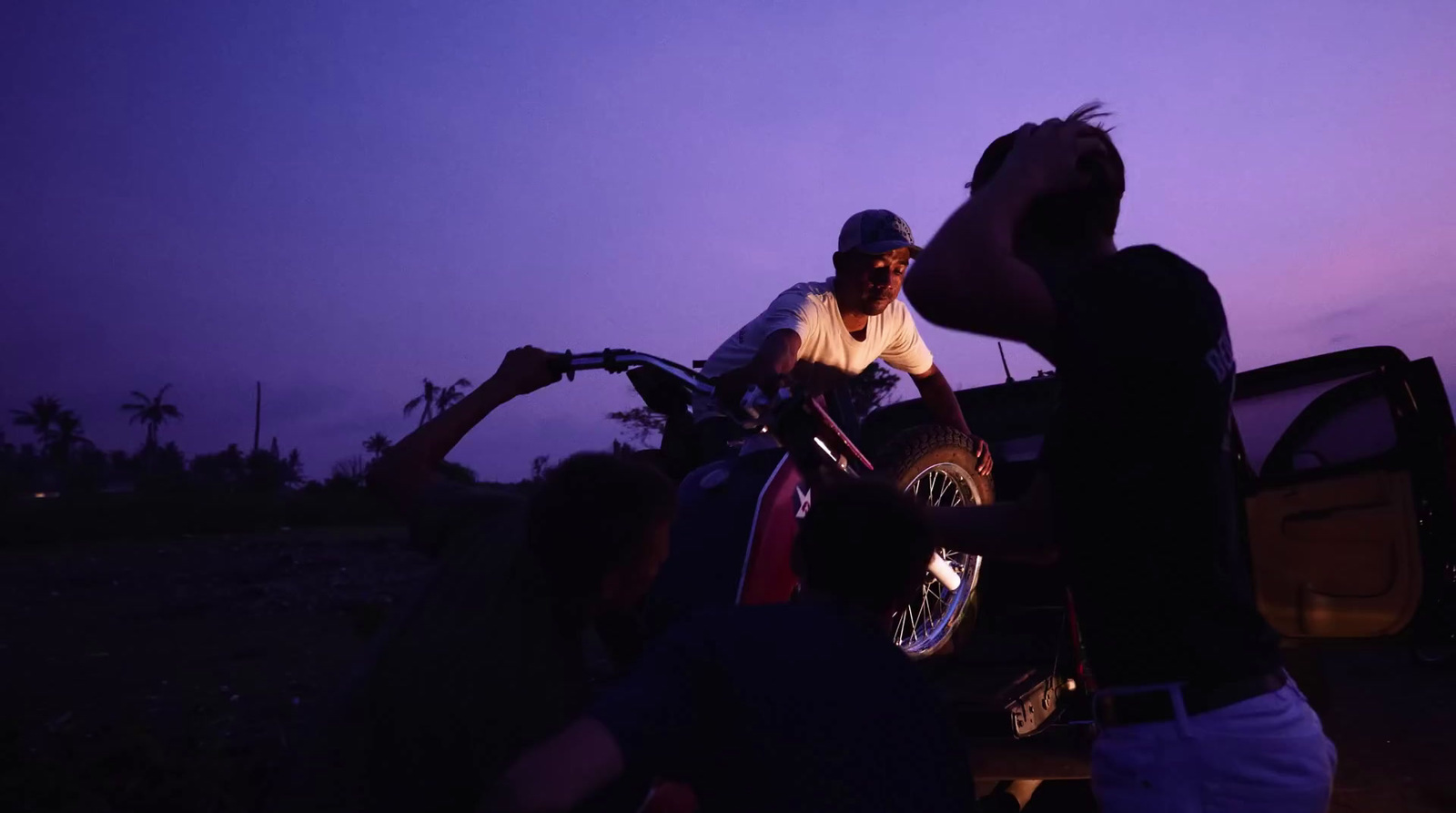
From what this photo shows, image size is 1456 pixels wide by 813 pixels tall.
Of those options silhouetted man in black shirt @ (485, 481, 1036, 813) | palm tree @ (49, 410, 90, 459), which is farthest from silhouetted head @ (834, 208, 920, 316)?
palm tree @ (49, 410, 90, 459)

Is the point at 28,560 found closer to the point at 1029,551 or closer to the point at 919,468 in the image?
the point at 919,468

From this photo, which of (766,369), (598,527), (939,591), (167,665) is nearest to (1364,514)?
(939,591)

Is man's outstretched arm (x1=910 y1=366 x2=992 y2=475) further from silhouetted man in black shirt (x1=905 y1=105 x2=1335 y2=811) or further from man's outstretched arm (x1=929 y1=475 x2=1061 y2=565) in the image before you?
silhouetted man in black shirt (x1=905 y1=105 x2=1335 y2=811)

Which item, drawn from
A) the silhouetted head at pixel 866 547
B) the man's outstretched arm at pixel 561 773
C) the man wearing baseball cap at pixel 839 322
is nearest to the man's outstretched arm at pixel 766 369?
the man wearing baseball cap at pixel 839 322

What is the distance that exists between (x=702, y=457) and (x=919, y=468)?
0.76 m

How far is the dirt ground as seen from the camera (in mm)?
4656

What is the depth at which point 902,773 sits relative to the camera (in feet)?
5.14

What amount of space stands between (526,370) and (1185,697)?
163 centimetres

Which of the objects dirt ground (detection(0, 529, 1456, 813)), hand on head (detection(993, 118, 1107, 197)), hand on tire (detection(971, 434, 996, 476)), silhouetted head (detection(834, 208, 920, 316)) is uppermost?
silhouetted head (detection(834, 208, 920, 316))

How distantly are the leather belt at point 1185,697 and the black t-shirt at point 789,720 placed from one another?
0.28 m

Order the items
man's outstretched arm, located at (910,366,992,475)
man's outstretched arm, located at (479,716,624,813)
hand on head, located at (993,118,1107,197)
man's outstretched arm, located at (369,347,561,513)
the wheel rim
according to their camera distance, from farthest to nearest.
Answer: man's outstretched arm, located at (910,366,992,475) → the wheel rim → man's outstretched arm, located at (369,347,561,513) → hand on head, located at (993,118,1107,197) → man's outstretched arm, located at (479,716,624,813)

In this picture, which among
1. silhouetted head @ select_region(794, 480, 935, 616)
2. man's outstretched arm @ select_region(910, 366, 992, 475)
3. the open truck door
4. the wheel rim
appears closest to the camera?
silhouetted head @ select_region(794, 480, 935, 616)

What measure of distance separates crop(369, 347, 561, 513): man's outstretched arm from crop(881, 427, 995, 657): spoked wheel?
1.49 metres

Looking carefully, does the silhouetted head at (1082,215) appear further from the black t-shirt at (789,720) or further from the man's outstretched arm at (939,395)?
the man's outstretched arm at (939,395)
